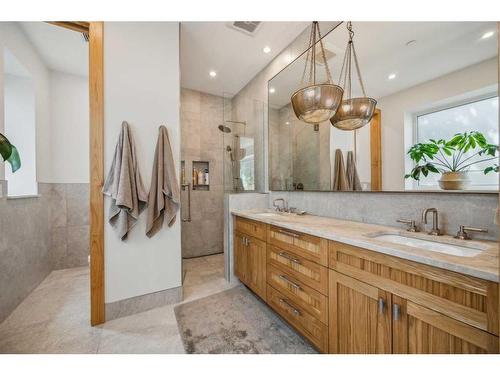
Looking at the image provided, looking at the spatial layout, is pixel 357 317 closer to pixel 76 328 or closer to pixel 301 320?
pixel 301 320

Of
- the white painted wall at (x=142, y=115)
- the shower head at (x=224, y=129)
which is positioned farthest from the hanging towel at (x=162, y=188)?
the shower head at (x=224, y=129)

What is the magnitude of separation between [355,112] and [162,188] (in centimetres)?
169

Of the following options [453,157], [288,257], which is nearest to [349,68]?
[453,157]

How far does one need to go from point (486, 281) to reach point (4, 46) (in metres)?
3.43

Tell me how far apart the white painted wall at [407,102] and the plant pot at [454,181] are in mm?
203

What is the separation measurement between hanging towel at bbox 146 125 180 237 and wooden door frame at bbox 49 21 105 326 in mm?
367

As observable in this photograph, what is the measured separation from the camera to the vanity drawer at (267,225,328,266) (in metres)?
1.20

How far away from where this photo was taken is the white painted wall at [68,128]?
8.41 feet

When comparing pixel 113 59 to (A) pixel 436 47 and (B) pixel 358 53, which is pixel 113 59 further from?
(A) pixel 436 47

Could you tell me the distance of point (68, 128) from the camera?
8.60ft

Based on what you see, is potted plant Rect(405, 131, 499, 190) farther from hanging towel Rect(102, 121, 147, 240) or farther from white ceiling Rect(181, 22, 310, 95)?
hanging towel Rect(102, 121, 147, 240)

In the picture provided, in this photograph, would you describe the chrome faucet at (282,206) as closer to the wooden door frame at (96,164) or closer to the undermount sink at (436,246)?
the undermount sink at (436,246)

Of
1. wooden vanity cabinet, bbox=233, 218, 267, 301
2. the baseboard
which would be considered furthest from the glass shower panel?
the baseboard
